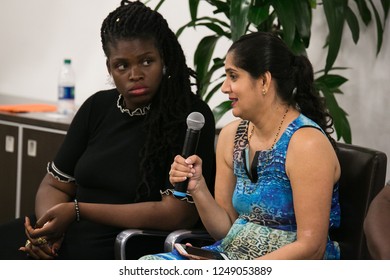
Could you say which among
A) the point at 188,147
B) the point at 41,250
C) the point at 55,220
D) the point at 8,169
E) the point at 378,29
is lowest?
the point at 8,169

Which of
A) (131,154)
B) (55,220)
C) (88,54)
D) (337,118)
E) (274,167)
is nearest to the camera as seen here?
(274,167)

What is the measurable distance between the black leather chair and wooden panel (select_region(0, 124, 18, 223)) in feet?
7.08

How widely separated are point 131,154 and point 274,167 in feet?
1.92

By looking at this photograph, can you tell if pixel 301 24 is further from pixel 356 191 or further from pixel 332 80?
pixel 356 191

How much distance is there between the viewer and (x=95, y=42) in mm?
4656

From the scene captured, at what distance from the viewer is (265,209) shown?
233 cm

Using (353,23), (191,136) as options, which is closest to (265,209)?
(191,136)

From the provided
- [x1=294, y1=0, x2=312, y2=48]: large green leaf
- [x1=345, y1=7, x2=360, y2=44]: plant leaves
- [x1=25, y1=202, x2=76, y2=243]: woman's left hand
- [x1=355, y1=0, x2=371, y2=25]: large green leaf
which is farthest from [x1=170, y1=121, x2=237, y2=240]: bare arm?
[x1=355, y1=0, x2=371, y2=25]: large green leaf

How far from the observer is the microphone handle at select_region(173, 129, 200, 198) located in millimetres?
2164

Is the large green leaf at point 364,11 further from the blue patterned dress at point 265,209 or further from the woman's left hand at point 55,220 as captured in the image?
the woman's left hand at point 55,220

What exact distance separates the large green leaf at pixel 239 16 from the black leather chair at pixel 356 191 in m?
0.85

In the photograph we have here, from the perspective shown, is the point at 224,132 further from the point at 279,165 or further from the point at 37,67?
the point at 37,67
